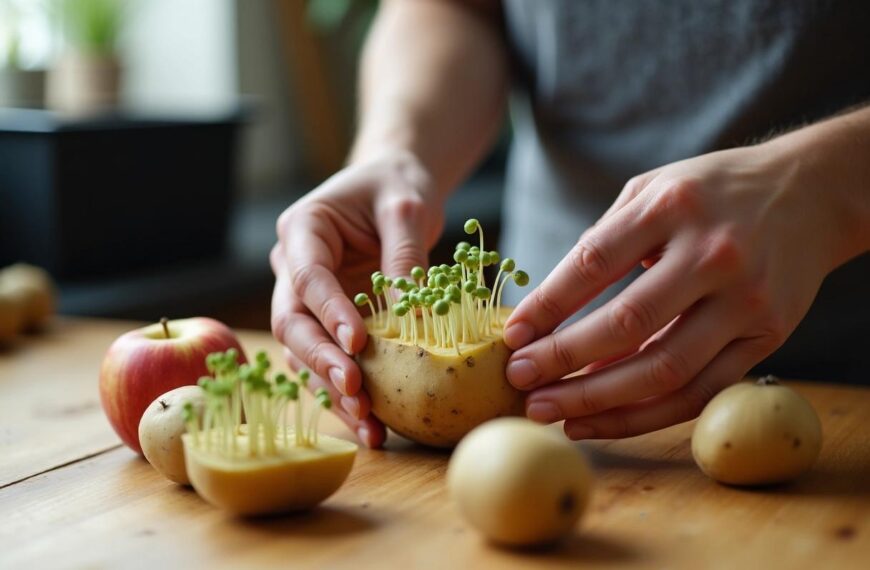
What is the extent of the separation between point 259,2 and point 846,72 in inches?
113

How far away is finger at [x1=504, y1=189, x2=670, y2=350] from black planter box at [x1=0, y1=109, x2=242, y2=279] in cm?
178

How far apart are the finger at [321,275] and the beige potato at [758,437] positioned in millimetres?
383

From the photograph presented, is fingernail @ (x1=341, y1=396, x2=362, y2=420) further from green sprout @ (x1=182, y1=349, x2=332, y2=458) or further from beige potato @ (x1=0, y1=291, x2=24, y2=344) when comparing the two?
beige potato @ (x1=0, y1=291, x2=24, y2=344)

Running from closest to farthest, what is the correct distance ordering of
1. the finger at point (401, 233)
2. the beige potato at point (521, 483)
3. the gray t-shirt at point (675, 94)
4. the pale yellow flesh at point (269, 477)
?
1. the beige potato at point (521, 483)
2. the pale yellow flesh at point (269, 477)
3. the finger at point (401, 233)
4. the gray t-shirt at point (675, 94)

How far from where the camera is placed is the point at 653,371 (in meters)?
1.13

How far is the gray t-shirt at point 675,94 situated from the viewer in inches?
62.6

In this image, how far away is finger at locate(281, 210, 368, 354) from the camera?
1.21 m

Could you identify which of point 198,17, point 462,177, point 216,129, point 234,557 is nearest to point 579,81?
point 462,177

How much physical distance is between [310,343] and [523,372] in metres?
0.26

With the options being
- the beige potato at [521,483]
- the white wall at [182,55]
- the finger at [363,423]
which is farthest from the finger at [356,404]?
the white wall at [182,55]

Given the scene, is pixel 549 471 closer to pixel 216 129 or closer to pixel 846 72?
pixel 846 72

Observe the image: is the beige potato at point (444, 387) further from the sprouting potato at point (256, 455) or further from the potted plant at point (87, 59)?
the potted plant at point (87, 59)

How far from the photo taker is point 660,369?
112 centimetres

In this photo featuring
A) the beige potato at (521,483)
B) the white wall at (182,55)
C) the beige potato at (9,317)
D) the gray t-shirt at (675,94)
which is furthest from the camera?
Result: the white wall at (182,55)
